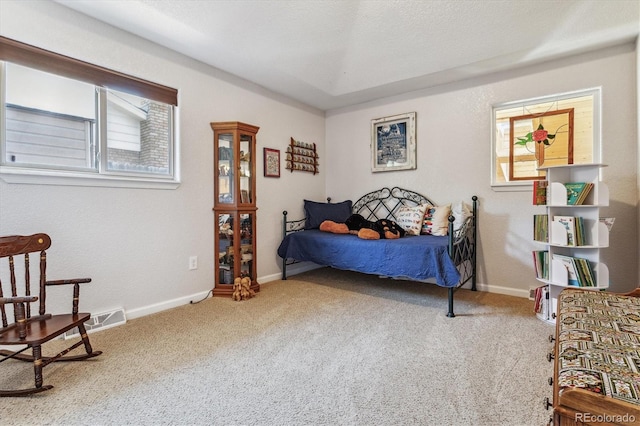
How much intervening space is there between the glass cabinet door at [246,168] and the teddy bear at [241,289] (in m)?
0.82

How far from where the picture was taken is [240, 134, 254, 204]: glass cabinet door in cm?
319

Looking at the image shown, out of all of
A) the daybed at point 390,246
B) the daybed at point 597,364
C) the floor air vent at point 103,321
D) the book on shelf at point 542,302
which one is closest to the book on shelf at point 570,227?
the book on shelf at point 542,302

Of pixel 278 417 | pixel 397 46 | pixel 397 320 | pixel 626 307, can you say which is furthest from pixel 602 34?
pixel 278 417

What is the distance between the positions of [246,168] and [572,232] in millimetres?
2989

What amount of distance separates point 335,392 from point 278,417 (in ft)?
1.05

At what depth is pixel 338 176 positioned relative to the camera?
4473 mm

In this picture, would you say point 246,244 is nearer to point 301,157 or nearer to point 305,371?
point 301,157

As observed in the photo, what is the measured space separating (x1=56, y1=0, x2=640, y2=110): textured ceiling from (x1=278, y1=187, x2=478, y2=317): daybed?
1472 mm

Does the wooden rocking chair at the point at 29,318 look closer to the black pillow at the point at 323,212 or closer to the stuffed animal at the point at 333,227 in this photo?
the stuffed animal at the point at 333,227

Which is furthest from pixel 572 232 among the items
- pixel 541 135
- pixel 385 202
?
pixel 385 202

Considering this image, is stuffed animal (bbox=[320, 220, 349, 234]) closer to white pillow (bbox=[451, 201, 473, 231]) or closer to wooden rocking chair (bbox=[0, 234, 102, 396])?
white pillow (bbox=[451, 201, 473, 231])

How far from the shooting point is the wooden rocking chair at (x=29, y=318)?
1.47 m

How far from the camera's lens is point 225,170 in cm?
316

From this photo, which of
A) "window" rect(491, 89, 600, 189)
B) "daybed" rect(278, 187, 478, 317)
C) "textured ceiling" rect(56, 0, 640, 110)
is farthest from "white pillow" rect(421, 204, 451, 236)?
"textured ceiling" rect(56, 0, 640, 110)
